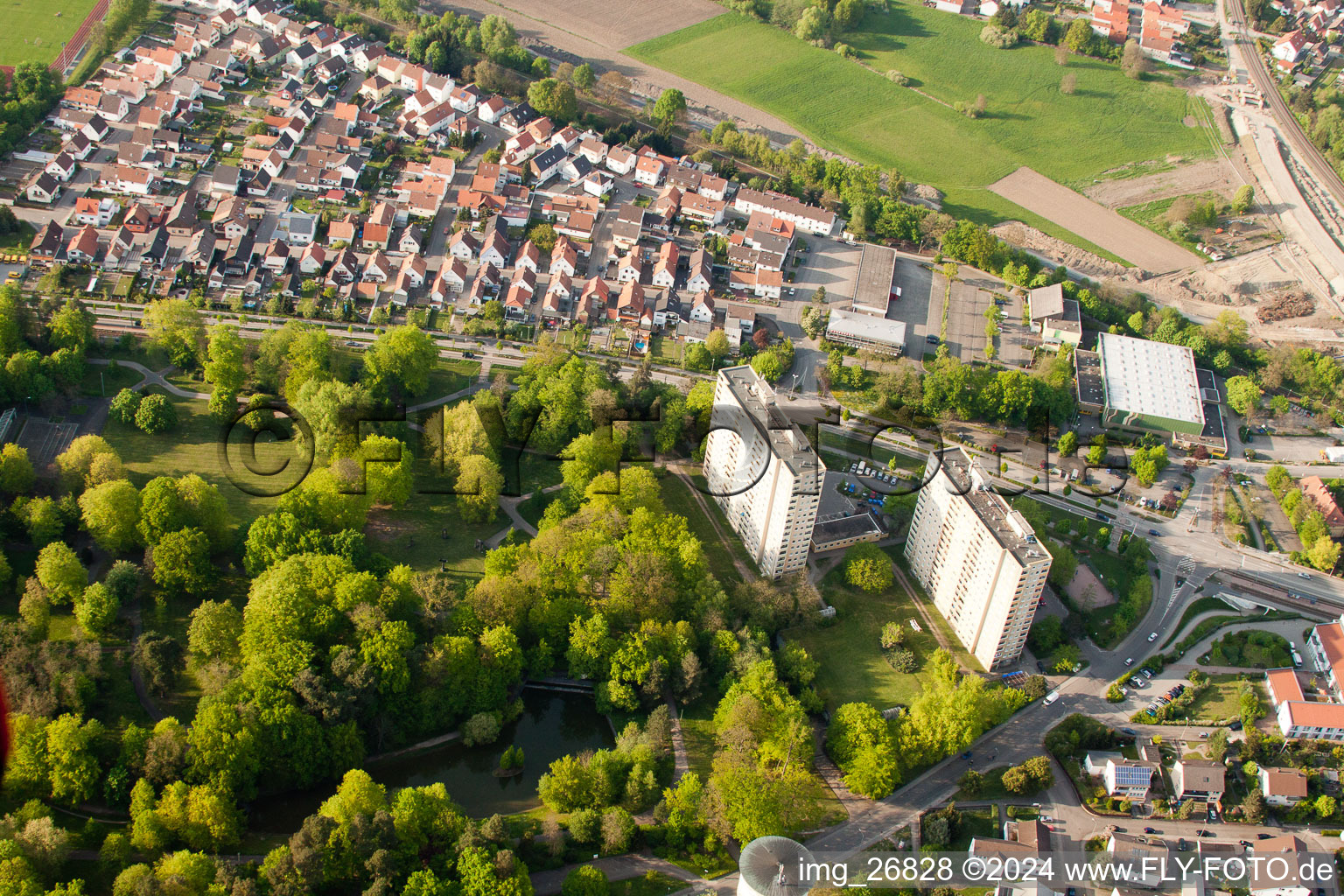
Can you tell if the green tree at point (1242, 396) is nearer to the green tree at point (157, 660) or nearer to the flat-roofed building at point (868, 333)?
the flat-roofed building at point (868, 333)

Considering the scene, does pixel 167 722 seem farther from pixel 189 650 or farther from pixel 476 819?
pixel 476 819

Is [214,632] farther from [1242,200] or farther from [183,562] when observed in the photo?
[1242,200]

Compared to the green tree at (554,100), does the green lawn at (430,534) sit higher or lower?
lower

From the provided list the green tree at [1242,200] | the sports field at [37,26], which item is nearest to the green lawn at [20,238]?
the sports field at [37,26]

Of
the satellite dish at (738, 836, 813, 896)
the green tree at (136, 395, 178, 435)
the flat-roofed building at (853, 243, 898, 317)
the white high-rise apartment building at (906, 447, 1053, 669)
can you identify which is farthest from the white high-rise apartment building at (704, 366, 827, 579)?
the green tree at (136, 395, 178, 435)

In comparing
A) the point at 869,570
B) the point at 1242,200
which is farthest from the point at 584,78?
the point at 869,570

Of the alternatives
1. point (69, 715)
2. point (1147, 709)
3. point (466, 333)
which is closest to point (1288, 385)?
point (1147, 709)
